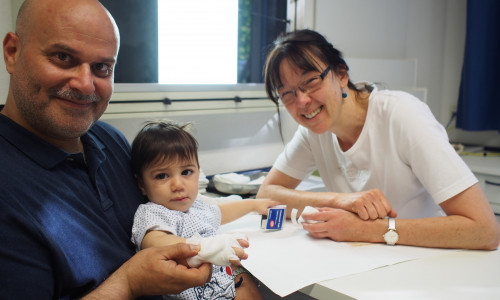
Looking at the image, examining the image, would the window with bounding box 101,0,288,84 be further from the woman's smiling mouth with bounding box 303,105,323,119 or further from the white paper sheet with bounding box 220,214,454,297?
the white paper sheet with bounding box 220,214,454,297

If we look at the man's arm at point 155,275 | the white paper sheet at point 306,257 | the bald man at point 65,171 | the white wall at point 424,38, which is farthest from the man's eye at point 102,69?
the white wall at point 424,38

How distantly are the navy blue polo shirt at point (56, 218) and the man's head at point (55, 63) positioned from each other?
0.06 metres

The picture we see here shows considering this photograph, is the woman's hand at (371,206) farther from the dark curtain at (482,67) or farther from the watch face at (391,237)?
the dark curtain at (482,67)

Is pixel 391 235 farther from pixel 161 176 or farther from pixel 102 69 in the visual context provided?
pixel 102 69

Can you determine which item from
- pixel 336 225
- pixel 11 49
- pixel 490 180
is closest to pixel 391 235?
pixel 336 225

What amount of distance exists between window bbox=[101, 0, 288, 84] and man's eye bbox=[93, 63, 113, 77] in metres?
0.95

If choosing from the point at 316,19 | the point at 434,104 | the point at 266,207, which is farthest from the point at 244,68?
the point at 434,104

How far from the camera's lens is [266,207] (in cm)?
140

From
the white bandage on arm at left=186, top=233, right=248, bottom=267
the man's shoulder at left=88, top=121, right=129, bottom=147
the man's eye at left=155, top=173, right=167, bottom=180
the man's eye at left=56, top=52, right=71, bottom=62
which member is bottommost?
the white bandage on arm at left=186, top=233, right=248, bottom=267

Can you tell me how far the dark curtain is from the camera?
3.05 m

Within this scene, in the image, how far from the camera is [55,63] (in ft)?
2.87

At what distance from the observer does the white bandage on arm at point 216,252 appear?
0.81 meters

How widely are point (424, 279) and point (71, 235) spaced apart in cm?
81

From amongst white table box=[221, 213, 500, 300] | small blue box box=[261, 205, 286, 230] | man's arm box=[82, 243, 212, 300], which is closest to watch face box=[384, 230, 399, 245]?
white table box=[221, 213, 500, 300]
